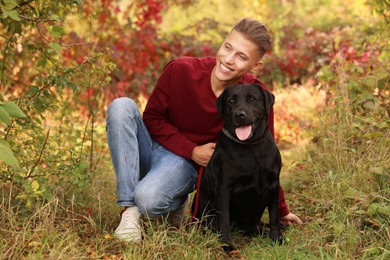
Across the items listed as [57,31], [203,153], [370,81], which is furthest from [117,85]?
[57,31]

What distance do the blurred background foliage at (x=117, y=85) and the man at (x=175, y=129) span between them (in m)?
0.28

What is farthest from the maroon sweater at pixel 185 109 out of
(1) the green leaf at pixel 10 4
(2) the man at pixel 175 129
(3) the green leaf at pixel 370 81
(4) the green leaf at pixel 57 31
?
(3) the green leaf at pixel 370 81

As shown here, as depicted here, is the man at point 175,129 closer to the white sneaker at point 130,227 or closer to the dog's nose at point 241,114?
the white sneaker at point 130,227

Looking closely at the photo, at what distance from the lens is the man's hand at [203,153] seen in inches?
130

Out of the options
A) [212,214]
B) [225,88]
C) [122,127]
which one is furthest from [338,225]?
[122,127]

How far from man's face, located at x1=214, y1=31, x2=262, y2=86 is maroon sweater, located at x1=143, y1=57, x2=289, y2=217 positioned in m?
0.14

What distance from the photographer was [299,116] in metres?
6.65

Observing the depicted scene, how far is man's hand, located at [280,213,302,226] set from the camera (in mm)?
3436

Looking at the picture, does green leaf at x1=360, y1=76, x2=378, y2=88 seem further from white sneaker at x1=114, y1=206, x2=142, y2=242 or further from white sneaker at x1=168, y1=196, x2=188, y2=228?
white sneaker at x1=114, y1=206, x2=142, y2=242

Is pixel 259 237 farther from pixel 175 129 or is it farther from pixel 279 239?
pixel 175 129

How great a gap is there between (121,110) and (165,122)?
1.21 feet

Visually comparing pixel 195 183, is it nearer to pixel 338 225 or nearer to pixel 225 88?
pixel 225 88

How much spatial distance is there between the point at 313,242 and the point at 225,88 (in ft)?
3.29

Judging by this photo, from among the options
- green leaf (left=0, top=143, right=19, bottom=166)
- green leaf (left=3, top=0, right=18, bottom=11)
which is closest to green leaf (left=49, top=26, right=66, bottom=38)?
green leaf (left=3, top=0, right=18, bottom=11)
